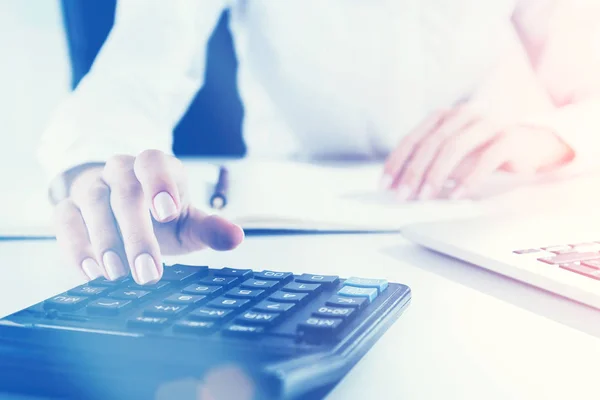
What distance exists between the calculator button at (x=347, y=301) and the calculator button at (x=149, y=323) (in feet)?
0.22

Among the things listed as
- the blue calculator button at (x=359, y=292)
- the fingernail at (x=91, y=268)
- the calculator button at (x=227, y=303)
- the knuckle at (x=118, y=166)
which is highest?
the knuckle at (x=118, y=166)

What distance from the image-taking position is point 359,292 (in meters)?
0.26

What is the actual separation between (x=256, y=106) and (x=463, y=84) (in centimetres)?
36

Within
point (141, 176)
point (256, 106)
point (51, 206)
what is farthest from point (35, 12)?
point (141, 176)

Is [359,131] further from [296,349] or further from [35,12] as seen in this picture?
[296,349]

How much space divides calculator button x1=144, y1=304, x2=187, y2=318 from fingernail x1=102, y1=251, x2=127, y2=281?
79 mm

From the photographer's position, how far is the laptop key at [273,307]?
9.3 inches

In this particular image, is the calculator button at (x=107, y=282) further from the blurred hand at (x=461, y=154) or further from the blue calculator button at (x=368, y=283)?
the blurred hand at (x=461, y=154)

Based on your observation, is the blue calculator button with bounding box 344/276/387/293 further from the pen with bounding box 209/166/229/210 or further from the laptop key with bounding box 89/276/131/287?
the pen with bounding box 209/166/229/210

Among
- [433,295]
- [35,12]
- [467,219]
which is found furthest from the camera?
[35,12]

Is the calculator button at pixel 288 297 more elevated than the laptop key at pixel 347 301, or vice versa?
the calculator button at pixel 288 297

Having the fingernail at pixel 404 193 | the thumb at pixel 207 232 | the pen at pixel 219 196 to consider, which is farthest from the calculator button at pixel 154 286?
the fingernail at pixel 404 193

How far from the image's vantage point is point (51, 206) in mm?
524

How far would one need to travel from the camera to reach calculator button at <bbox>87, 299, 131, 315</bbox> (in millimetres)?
239
